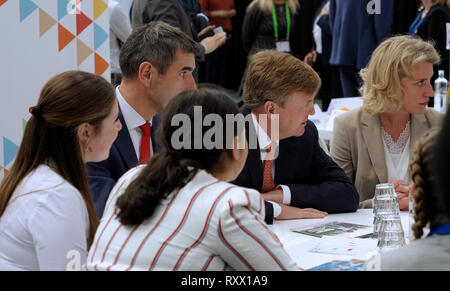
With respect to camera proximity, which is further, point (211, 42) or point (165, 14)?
point (211, 42)

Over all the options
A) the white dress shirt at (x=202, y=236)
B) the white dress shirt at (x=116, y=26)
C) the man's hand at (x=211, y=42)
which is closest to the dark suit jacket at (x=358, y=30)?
the man's hand at (x=211, y=42)

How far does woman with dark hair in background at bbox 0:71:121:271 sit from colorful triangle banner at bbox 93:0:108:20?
118 centimetres

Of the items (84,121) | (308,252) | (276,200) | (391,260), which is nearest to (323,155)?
(276,200)

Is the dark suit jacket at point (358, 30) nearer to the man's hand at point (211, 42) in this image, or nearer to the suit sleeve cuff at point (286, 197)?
the man's hand at point (211, 42)

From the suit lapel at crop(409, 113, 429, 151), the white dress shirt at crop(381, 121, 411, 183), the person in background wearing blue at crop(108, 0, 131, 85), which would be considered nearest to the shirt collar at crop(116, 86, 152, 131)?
the white dress shirt at crop(381, 121, 411, 183)

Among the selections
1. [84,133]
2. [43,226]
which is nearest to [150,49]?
[84,133]

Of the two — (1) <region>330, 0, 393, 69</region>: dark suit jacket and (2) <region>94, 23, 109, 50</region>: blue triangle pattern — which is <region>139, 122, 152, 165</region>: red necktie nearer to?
(2) <region>94, 23, 109, 50</region>: blue triangle pattern

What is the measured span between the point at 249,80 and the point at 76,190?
4.00 feet

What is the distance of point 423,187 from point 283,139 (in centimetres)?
148

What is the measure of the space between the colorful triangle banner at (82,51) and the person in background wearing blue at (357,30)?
3282 mm

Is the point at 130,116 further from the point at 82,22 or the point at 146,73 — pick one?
the point at 82,22

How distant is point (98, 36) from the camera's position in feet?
9.96

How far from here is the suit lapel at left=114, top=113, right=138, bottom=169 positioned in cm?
253
